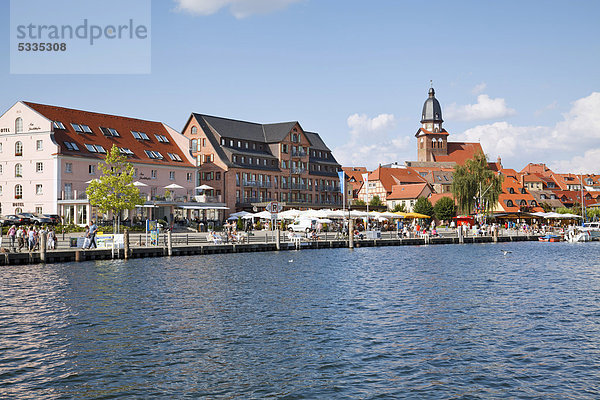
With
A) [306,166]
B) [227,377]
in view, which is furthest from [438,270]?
[306,166]

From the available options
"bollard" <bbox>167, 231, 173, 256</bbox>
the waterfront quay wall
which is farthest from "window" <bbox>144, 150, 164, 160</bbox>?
"bollard" <bbox>167, 231, 173, 256</bbox>

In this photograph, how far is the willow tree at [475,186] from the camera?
334ft

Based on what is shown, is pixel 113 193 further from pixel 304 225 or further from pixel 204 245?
pixel 304 225

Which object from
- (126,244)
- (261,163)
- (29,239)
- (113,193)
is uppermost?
(261,163)

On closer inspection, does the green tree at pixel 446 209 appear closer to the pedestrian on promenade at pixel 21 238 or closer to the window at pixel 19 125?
the window at pixel 19 125

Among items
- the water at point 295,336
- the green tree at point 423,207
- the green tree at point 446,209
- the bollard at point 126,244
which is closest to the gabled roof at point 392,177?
the green tree at point 423,207

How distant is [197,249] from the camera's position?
187ft

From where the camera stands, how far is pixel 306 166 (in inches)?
4626

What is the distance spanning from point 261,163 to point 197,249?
53337 millimetres

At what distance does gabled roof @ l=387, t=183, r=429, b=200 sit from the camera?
145150mm

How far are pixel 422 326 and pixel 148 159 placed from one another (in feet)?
226

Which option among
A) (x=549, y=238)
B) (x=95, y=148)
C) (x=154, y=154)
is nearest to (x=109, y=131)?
(x=95, y=148)

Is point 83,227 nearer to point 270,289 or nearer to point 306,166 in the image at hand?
point 270,289

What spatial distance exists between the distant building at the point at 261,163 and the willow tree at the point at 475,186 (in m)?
25.3
